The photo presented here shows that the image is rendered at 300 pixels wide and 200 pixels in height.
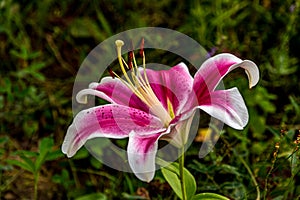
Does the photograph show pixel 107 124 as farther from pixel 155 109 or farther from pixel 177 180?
pixel 177 180

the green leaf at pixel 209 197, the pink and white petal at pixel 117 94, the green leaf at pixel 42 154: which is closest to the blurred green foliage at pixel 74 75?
the green leaf at pixel 42 154

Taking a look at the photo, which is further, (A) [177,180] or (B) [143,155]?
(A) [177,180]

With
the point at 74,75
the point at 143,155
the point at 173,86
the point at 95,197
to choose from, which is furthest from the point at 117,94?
the point at 74,75

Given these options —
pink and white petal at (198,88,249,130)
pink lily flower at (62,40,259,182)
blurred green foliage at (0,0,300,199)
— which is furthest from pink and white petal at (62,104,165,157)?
blurred green foliage at (0,0,300,199)

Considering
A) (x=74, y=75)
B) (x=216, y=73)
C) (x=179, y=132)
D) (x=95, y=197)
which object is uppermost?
(x=216, y=73)

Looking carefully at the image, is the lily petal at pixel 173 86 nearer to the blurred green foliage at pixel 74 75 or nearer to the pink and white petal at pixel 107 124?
the pink and white petal at pixel 107 124

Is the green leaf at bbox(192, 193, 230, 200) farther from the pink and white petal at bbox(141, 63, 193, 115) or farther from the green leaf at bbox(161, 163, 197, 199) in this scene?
the pink and white petal at bbox(141, 63, 193, 115)
